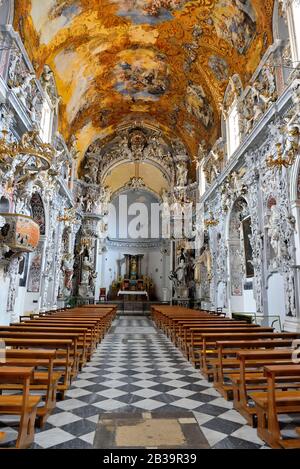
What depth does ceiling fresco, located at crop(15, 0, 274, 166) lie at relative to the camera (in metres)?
10.8

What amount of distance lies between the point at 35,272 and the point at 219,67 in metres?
12.1

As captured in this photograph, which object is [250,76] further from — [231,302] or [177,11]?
[231,302]

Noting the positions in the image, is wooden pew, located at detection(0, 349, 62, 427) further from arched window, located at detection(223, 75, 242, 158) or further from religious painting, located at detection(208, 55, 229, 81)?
Answer: religious painting, located at detection(208, 55, 229, 81)

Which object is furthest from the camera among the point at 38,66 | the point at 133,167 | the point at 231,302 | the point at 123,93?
the point at 133,167

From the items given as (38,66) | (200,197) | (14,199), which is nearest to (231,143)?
(200,197)

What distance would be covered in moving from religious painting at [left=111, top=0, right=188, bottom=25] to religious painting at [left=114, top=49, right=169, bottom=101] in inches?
85.5

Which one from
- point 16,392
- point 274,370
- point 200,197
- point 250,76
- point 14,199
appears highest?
point 250,76

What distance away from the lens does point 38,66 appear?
11.4 metres

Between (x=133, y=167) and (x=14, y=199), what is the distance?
17.1 meters

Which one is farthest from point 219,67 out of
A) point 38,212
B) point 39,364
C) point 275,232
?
point 39,364

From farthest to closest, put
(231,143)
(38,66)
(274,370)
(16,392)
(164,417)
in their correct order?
(231,143) < (38,66) < (16,392) < (164,417) < (274,370)

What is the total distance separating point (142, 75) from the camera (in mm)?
16641

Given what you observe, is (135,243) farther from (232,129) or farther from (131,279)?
(232,129)

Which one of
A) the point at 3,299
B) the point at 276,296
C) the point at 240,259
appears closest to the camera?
the point at 3,299
